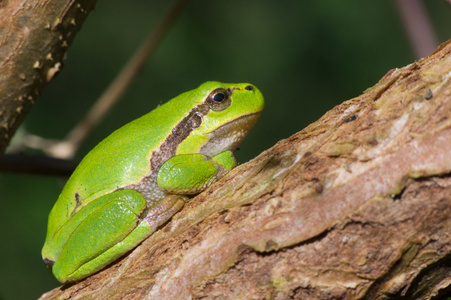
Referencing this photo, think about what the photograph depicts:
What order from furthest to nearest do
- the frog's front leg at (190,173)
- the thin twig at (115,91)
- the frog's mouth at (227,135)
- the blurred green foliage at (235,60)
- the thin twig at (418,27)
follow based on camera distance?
the blurred green foliage at (235,60) → the thin twig at (115,91) → the thin twig at (418,27) → the frog's mouth at (227,135) → the frog's front leg at (190,173)

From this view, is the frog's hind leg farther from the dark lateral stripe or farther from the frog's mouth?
the frog's mouth

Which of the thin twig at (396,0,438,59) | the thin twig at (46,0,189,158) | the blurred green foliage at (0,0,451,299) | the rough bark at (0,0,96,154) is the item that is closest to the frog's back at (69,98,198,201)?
the rough bark at (0,0,96,154)

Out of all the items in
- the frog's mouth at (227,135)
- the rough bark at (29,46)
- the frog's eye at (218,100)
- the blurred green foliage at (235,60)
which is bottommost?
the blurred green foliage at (235,60)

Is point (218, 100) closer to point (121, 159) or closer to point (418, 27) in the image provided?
point (121, 159)

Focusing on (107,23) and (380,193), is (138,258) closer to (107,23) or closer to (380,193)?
(380,193)

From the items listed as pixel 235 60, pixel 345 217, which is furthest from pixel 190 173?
pixel 235 60

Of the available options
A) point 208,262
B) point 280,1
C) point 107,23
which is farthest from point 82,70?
point 208,262

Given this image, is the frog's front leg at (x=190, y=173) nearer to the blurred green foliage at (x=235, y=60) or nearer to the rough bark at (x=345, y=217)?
the rough bark at (x=345, y=217)

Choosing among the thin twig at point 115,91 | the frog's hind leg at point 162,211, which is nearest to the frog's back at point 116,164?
the frog's hind leg at point 162,211
